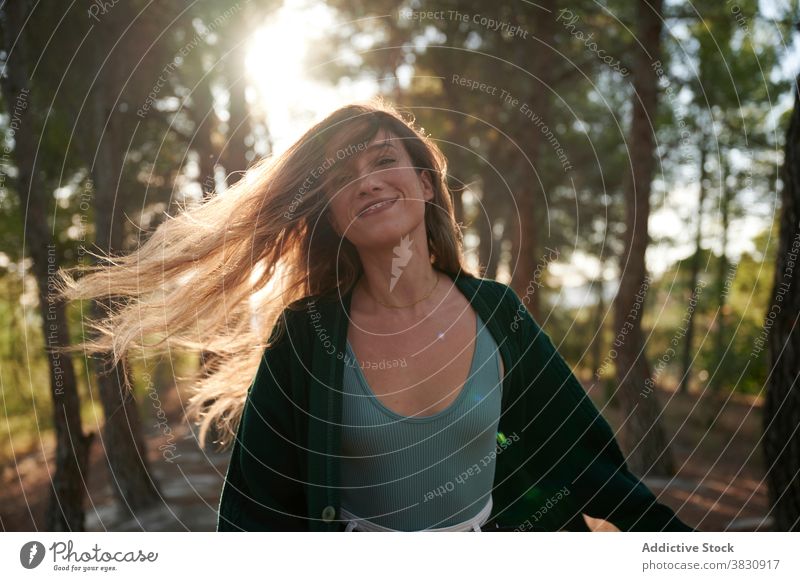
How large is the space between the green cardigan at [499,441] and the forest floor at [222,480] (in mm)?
468

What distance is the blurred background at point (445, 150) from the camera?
502cm

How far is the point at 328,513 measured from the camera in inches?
102

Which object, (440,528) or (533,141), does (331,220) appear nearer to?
(440,528)

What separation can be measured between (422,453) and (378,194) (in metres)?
0.97

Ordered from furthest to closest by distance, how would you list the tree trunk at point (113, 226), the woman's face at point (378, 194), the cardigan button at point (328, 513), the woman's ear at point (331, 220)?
the tree trunk at point (113, 226), the woman's ear at point (331, 220), the woman's face at point (378, 194), the cardigan button at point (328, 513)

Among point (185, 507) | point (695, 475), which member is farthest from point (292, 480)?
point (695, 475)

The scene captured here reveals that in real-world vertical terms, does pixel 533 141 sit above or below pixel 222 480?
above

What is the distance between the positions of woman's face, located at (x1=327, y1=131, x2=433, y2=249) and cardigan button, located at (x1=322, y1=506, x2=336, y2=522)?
979 millimetres

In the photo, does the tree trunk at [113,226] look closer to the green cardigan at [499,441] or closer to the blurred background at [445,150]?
the blurred background at [445,150]
